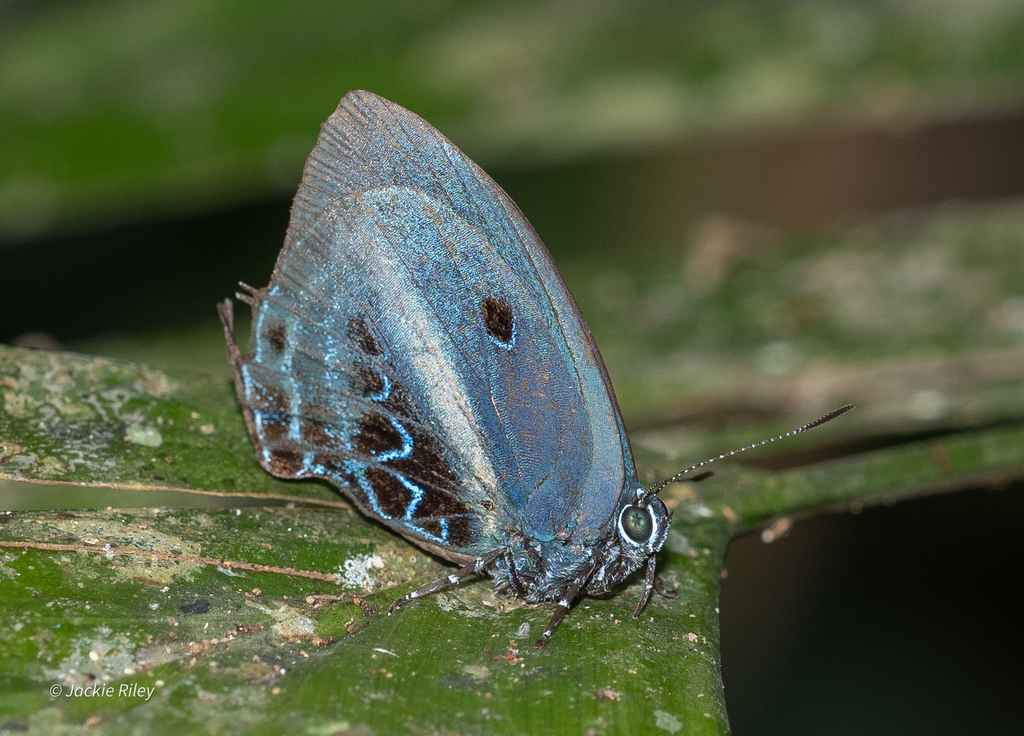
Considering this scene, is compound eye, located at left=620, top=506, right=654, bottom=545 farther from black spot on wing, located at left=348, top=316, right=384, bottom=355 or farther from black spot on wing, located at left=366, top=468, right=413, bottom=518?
black spot on wing, located at left=348, top=316, right=384, bottom=355

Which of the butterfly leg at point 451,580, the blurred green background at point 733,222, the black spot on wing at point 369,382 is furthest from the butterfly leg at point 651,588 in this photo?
the blurred green background at point 733,222

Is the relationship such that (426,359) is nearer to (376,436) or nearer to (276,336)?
(376,436)

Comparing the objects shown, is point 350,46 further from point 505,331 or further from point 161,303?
point 505,331

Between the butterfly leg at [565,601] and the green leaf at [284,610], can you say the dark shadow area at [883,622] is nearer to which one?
the green leaf at [284,610]

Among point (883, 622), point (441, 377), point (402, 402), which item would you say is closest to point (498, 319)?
point (441, 377)

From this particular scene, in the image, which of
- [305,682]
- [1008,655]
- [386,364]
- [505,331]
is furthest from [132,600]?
[1008,655]

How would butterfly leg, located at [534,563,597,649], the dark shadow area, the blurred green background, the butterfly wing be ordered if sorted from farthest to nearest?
the blurred green background → the dark shadow area → the butterfly wing → butterfly leg, located at [534,563,597,649]

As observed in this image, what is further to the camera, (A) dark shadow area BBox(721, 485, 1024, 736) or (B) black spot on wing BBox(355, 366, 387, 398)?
(A) dark shadow area BBox(721, 485, 1024, 736)

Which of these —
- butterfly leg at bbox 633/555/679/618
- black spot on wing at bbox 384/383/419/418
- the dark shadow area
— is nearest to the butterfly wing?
black spot on wing at bbox 384/383/419/418

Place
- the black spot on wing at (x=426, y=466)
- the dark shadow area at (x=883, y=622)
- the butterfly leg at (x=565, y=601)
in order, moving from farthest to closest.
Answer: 1. the dark shadow area at (x=883, y=622)
2. the black spot on wing at (x=426, y=466)
3. the butterfly leg at (x=565, y=601)
